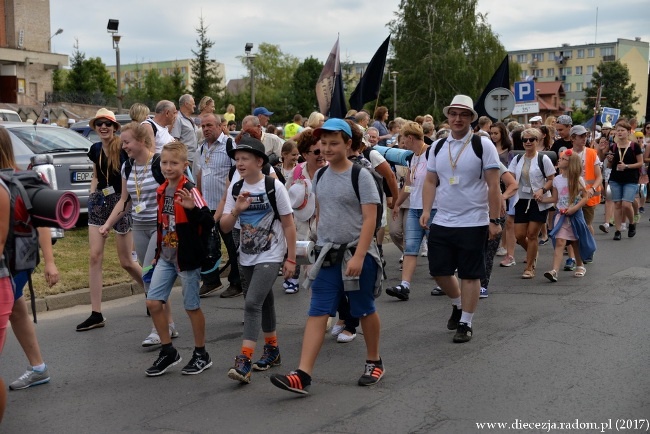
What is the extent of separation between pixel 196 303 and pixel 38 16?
56986 mm

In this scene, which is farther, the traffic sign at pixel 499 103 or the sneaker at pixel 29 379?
the traffic sign at pixel 499 103

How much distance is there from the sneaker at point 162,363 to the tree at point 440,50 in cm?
5741

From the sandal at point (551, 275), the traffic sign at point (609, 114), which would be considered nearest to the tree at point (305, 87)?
the traffic sign at point (609, 114)

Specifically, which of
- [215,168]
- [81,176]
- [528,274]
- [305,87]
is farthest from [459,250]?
[305,87]

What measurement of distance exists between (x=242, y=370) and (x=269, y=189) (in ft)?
4.42

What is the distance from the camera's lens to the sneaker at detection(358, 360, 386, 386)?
5891 mm

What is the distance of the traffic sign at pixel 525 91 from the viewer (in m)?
21.7

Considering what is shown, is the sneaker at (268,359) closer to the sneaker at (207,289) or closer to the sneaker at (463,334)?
the sneaker at (463,334)

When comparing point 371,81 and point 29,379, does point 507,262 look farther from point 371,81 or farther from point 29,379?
point 29,379

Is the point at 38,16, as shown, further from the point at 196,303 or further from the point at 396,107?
the point at 196,303

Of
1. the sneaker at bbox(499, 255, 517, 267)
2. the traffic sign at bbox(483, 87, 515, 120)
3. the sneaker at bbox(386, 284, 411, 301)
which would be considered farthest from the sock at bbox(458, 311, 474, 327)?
the traffic sign at bbox(483, 87, 515, 120)

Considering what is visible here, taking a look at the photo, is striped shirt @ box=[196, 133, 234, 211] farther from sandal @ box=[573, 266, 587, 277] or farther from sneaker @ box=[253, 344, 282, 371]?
sandal @ box=[573, 266, 587, 277]

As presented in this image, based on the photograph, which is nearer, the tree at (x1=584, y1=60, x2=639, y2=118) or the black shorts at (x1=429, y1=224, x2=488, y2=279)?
the black shorts at (x1=429, y1=224, x2=488, y2=279)

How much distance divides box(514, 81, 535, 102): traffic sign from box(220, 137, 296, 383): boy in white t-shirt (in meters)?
16.4
